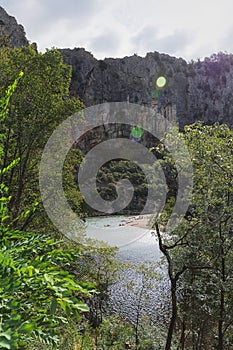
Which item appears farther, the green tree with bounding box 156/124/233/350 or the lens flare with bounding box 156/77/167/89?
the lens flare with bounding box 156/77/167/89

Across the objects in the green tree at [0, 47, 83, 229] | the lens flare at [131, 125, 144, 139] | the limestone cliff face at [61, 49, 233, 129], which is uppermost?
the limestone cliff face at [61, 49, 233, 129]

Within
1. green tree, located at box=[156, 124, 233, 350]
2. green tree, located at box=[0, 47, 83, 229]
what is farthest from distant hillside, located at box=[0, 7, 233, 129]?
green tree, located at box=[156, 124, 233, 350]

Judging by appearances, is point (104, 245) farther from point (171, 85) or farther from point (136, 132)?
point (171, 85)

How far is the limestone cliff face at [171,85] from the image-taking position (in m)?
67.8

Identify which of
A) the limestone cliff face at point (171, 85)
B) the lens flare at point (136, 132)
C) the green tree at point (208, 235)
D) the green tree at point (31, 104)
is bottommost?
the green tree at point (208, 235)

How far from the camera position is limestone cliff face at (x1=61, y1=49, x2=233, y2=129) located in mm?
67812

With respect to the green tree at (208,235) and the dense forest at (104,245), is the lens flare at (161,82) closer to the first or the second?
the dense forest at (104,245)

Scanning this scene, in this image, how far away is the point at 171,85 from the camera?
74.1m

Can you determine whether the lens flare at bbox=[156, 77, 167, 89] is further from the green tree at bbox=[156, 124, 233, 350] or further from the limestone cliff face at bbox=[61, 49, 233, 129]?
the green tree at bbox=[156, 124, 233, 350]

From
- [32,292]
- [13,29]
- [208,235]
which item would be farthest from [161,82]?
[32,292]

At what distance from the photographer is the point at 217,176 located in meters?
5.99

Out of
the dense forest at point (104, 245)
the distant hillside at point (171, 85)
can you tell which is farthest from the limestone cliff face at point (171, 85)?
the dense forest at point (104, 245)

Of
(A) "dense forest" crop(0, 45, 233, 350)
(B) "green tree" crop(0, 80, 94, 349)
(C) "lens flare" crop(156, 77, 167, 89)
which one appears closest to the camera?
(B) "green tree" crop(0, 80, 94, 349)

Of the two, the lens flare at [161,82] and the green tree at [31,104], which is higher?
the lens flare at [161,82]
